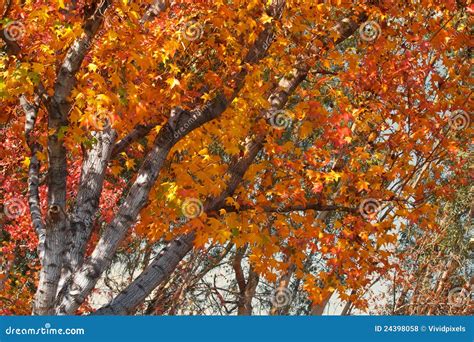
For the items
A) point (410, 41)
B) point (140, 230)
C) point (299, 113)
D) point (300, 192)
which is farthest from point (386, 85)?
point (140, 230)

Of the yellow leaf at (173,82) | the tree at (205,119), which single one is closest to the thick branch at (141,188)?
the tree at (205,119)

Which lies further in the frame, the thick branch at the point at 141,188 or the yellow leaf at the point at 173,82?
the thick branch at the point at 141,188

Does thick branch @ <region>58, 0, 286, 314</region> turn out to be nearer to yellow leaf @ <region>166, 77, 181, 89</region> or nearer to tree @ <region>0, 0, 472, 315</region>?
tree @ <region>0, 0, 472, 315</region>

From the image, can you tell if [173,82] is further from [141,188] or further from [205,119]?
[141,188]

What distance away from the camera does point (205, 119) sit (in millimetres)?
10109

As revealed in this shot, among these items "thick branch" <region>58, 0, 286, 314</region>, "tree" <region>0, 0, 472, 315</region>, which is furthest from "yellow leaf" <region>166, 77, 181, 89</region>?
"thick branch" <region>58, 0, 286, 314</region>

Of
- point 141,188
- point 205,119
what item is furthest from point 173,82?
point 141,188

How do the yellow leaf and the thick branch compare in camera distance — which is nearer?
the yellow leaf

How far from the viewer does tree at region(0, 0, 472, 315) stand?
8.92 metres

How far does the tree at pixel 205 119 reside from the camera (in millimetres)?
8922

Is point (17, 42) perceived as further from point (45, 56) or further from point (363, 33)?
point (363, 33)

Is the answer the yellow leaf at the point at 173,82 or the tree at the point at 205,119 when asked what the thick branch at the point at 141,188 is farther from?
the yellow leaf at the point at 173,82

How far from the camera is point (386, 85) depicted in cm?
1123

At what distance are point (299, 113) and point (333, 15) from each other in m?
4.56
